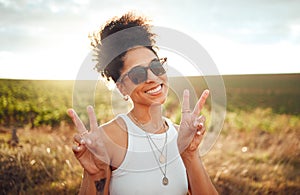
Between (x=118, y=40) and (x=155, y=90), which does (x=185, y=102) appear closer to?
(x=155, y=90)

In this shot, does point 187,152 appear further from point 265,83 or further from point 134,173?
point 265,83

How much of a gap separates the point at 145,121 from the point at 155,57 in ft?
1.16

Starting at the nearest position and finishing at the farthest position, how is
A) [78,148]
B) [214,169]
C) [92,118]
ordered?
[78,148] → [92,118] → [214,169]

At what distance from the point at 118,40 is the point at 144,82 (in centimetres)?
28

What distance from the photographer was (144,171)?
247 cm

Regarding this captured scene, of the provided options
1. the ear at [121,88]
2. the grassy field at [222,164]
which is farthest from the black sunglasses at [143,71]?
the grassy field at [222,164]

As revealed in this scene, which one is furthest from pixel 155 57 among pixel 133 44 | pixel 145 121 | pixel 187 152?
pixel 187 152

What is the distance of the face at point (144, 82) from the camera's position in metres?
2.46

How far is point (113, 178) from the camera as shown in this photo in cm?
247

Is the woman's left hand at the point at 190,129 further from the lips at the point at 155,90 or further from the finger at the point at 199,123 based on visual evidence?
the lips at the point at 155,90

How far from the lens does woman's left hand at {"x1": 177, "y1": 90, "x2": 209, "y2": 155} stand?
2391 mm

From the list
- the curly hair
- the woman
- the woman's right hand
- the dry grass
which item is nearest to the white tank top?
the woman

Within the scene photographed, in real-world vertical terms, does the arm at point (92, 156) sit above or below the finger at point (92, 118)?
below

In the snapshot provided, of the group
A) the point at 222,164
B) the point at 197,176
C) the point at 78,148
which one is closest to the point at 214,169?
the point at 222,164
